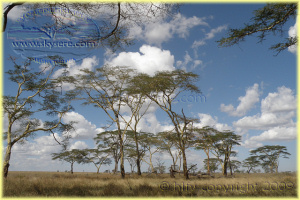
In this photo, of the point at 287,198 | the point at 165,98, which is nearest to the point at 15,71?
the point at 165,98

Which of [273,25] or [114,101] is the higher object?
[273,25]

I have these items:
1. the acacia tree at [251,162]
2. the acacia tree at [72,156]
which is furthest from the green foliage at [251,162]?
the acacia tree at [72,156]

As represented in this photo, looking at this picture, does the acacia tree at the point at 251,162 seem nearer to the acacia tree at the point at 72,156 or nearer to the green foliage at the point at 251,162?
the green foliage at the point at 251,162

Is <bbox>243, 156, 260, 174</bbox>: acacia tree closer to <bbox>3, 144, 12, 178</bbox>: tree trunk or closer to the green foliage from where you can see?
the green foliage

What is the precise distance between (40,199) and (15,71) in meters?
12.3

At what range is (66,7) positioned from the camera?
5.34m

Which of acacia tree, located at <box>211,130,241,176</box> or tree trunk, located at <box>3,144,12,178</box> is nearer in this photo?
tree trunk, located at <box>3,144,12,178</box>

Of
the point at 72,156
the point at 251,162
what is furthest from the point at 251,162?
the point at 72,156

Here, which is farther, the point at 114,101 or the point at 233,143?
the point at 233,143

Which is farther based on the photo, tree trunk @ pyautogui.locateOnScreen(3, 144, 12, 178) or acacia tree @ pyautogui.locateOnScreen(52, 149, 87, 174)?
acacia tree @ pyautogui.locateOnScreen(52, 149, 87, 174)

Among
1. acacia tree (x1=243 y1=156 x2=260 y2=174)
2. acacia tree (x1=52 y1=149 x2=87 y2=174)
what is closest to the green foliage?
acacia tree (x1=243 y1=156 x2=260 y2=174)

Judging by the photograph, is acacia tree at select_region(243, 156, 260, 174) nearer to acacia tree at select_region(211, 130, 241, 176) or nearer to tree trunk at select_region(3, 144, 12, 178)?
acacia tree at select_region(211, 130, 241, 176)

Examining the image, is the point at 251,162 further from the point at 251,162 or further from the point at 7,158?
the point at 7,158

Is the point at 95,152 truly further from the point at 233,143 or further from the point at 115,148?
the point at 233,143
